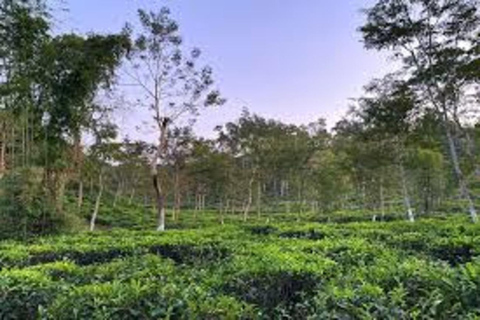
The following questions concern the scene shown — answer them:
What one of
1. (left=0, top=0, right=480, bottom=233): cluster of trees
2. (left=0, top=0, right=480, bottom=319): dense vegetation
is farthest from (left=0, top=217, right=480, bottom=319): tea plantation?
(left=0, top=0, right=480, bottom=233): cluster of trees

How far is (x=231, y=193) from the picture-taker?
4734 cm

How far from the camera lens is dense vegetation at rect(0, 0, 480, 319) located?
3529 mm

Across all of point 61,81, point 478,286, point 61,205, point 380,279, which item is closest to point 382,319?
point 478,286

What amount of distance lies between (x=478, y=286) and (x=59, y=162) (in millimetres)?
18243

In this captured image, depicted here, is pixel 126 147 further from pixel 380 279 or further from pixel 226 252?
pixel 380 279

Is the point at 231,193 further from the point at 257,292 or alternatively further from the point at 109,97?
the point at 257,292

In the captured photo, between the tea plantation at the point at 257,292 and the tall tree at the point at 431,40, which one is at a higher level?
the tall tree at the point at 431,40

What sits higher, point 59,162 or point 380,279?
point 59,162

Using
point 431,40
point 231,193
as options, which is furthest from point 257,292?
point 231,193

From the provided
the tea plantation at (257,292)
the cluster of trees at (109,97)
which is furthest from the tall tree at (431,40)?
the tea plantation at (257,292)

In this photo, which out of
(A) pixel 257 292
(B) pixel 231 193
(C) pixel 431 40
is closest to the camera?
(A) pixel 257 292

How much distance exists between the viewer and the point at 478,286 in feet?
10.5

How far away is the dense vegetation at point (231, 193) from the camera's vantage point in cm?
353

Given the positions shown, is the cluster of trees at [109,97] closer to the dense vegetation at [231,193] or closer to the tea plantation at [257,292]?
the dense vegetation at [231,193]
